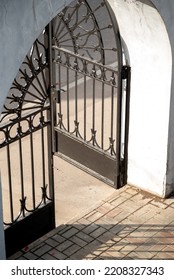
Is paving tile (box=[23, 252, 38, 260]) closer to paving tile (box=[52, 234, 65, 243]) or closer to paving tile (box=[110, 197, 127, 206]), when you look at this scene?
paving tile (box=[52, 234, 65, 243])

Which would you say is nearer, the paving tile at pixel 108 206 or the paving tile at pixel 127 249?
the paving tile at pixel 127 249

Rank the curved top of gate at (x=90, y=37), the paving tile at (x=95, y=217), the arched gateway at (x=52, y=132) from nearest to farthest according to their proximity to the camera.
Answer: the arched gateway at (x=52, y=132) → the paving tile at (x=95, y=217) → the curved top of gate at (x=90, y=37)

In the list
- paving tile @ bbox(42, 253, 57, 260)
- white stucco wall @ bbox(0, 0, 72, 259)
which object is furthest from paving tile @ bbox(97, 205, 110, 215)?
white stucco wall @ bbox(0, 0, 72, 259)

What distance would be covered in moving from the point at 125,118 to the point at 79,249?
75.4 inches

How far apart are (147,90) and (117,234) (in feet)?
6.09

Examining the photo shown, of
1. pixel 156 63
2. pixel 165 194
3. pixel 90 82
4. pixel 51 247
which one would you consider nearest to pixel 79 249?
pixel 51 247

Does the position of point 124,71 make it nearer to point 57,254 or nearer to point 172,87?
point 172,87

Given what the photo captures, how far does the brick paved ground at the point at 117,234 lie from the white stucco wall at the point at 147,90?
0.37m

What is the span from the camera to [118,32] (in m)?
7.64

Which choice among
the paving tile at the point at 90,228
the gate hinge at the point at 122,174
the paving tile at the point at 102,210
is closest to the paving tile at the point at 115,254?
the paving tile at the point at 90,228

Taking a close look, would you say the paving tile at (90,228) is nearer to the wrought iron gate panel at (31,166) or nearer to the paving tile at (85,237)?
the paving tile at (85,237)

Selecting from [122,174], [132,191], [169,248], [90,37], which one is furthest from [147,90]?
[90,37]

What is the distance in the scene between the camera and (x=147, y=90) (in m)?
7.89

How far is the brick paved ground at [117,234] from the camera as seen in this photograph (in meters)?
7.31
